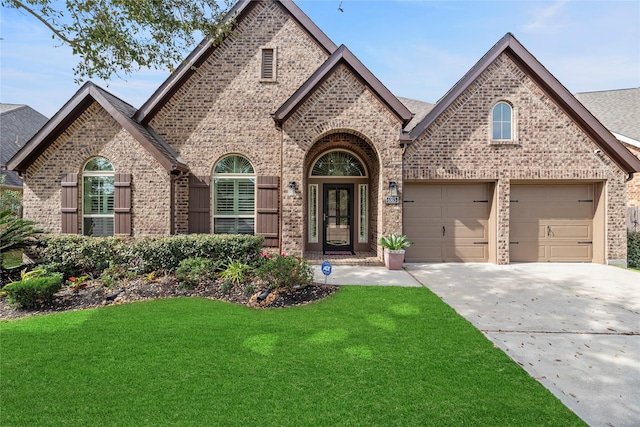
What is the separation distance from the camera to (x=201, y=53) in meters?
9.88

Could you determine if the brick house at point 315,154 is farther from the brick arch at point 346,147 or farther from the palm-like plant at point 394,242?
the palm-like plant at point 394,242

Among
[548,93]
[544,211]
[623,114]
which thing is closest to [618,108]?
[623,114]

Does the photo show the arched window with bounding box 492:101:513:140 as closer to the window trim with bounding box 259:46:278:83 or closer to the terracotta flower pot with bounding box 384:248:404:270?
the terracotta flower pot with bounding box 384:248:404:270

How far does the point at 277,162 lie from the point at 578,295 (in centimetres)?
821

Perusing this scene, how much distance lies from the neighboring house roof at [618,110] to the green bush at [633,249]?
593 centimetres

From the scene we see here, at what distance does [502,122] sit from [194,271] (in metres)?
9.71

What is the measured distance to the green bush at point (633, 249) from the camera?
9844 millimetres

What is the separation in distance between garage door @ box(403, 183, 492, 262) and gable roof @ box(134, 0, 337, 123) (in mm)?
5676

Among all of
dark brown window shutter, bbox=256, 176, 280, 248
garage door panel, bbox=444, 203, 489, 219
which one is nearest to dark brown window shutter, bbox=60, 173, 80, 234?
dark brown window shutter, bbox=256, 176, 280, 248

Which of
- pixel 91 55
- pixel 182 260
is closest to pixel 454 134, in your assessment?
pixel 182 260

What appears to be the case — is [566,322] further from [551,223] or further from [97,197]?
[97,197]

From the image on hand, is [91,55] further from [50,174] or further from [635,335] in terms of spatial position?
[635,335]

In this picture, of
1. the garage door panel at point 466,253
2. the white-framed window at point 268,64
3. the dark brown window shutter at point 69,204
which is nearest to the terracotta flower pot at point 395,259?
the garage door panel at point 466,253

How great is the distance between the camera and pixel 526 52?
9.25 metres
